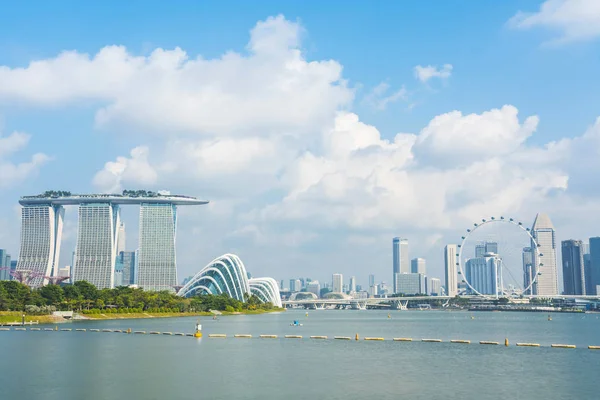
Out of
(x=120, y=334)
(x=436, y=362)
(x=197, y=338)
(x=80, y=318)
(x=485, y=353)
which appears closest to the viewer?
(x=436, y=362)

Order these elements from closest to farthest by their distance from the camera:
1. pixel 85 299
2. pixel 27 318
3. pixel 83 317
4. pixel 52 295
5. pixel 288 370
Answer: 1. pixel 288 370
2. pixel 27 318
3. pixel 52 295
4. pixel 83 317
5. pixel 85 299

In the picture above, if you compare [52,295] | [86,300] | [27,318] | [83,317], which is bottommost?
[83,317]

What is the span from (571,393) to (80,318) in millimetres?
108216

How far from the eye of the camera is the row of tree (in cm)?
12469

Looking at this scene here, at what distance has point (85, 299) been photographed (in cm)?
14050

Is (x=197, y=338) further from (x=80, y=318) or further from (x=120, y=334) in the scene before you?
(x=80, y=318)

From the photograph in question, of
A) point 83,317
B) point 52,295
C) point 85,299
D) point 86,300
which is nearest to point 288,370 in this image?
point 83,317

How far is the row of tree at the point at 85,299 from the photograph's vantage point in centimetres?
12469

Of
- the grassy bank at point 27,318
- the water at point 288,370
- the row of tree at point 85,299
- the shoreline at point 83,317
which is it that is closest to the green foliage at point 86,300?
the row of tree at point 85,299

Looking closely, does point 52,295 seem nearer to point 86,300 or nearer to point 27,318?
point 86,300

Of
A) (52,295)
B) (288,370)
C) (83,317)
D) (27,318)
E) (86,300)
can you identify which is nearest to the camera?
(288,370)

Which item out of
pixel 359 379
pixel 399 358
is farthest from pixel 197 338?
pixel 359 379

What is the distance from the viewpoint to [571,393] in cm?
4188

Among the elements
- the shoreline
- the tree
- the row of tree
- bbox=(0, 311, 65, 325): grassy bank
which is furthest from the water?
the tree
